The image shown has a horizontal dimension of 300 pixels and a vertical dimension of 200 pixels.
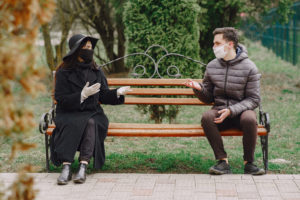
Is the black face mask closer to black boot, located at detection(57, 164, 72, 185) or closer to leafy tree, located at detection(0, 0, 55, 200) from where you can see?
black boot, located at detection(57, 164, 72, 185)

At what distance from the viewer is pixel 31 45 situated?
1927mm

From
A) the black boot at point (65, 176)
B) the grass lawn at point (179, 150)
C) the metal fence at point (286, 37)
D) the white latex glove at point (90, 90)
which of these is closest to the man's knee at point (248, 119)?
the grass lawn at point (179, 150)

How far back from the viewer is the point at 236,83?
497cm

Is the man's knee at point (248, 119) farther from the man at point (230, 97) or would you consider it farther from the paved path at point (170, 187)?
the paved path at point (170, 187)

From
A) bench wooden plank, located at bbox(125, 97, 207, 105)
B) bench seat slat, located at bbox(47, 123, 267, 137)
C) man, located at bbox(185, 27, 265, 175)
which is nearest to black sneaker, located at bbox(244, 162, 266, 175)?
man, located at bbox(185, 27, 265, 175)

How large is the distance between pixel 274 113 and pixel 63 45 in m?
5.12

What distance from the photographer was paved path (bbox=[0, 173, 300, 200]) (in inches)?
168

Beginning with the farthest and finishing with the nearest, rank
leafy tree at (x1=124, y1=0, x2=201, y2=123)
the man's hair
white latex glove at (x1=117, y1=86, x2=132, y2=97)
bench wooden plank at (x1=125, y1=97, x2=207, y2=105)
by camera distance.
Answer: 1. leafy tree at (x1=124, y1=0, x2=201, y2=123)
2. bench wooden plank at (x1=125, y1=97, x2=207, y2=105)
3. white latex glove at (x1=117, y1=86, x2=132, y2=97)
4. the man's hair

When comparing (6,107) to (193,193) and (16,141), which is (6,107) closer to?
(16,141)

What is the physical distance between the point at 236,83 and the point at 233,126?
0.44m

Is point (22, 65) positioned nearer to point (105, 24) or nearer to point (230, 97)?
point (230, 97)

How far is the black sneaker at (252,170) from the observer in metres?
4.82

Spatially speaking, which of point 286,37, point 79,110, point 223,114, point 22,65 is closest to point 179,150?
point 223,114

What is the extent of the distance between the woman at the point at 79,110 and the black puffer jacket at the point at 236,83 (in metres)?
0.94
